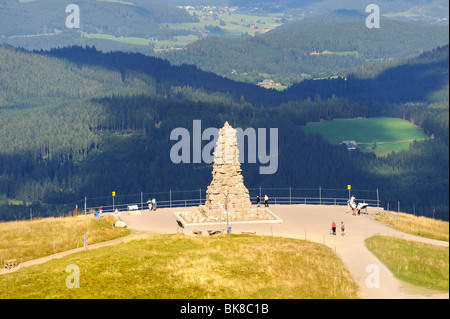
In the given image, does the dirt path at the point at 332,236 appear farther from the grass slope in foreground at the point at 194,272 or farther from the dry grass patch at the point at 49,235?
the dry grass patch at the point at 49,235

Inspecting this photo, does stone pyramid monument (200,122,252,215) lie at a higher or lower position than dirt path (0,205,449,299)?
higher

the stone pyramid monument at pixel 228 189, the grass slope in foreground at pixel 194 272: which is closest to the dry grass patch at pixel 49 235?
the grass slope in foreground at pixel 194 272

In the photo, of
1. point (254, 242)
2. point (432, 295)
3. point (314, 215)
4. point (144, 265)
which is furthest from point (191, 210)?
point (432, 295)

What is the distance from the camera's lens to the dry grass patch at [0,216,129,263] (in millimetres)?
96250

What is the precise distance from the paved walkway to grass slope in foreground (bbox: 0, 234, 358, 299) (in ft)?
6.59

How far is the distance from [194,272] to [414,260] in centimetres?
2071

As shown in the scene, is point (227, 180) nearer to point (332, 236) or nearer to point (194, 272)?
point (332, 236)

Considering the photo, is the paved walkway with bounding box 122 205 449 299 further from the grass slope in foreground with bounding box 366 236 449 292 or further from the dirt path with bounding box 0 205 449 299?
the grass slope in foreground with bounding box 366 236 449 292

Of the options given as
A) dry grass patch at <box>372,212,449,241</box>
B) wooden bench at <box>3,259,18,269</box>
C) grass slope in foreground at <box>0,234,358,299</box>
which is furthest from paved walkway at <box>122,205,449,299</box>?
wooden bench at <box>3,259,18,269</box>

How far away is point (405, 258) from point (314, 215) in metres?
29.3

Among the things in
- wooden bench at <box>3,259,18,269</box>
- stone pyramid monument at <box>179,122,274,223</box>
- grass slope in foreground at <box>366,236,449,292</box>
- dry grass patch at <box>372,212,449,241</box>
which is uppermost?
stone pyramid monument at <box>179,122,274,223</box>

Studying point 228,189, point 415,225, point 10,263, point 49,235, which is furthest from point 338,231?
point 10,263

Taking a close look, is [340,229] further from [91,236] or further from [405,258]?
[91,236]

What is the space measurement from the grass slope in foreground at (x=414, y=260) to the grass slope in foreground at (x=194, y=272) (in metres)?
4.93
